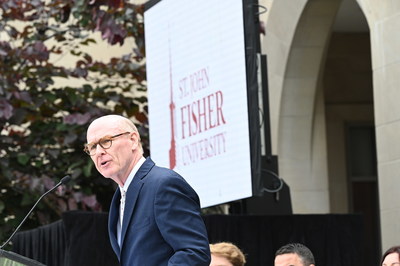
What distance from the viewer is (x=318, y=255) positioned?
9.66 metres

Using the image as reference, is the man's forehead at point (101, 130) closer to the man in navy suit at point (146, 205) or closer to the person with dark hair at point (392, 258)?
the man in navy suit at point (146, 205)

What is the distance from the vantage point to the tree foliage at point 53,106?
11.8 m

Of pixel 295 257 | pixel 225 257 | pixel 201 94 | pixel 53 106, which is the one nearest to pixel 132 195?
pixel 225 257

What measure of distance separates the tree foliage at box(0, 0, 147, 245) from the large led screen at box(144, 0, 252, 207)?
1.27 m

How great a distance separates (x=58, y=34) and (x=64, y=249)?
309 cm

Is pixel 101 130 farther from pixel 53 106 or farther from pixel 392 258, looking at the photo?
pixel 53 106

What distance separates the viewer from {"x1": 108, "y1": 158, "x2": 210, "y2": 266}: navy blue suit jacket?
15.3 ft

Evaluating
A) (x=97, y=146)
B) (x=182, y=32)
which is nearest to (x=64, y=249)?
(x=182, y=32)

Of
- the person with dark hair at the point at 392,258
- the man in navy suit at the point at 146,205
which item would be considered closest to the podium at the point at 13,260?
the man in navy suit at the point at 146,205

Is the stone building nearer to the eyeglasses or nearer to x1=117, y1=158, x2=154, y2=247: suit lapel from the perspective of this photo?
x1=117, y1=158, x2=154, y2=247: suit lapel

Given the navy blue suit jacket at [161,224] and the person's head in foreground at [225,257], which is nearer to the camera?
the navy blue suit jacket at [161,224]

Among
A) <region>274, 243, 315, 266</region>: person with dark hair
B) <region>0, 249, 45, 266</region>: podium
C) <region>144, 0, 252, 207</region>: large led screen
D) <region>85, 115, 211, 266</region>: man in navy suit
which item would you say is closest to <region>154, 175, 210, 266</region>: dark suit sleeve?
<region>85, 115, 211, 266</region>: man in navy suit

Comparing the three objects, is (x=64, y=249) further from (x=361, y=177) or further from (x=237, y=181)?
(x=361, y=177)

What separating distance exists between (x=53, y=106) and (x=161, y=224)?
781 cm
